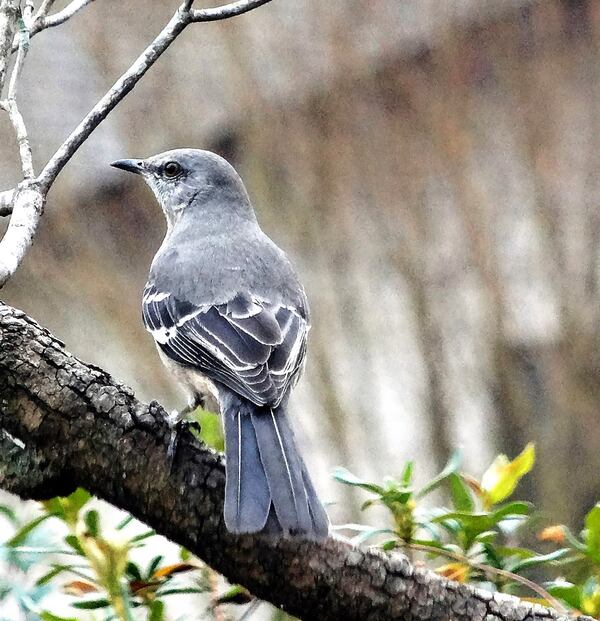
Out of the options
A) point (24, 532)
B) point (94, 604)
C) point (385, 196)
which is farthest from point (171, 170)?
point (385, 196)

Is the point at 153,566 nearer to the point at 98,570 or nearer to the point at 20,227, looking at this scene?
the point at 98,570

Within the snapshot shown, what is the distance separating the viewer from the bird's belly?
9.34 feet

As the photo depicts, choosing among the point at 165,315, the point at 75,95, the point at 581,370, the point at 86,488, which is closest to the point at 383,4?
the point at 75,95

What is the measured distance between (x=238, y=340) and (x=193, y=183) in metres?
1.24

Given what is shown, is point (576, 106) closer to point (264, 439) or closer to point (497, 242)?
point (497, 242)

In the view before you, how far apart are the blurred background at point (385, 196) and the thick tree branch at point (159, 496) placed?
177 inches

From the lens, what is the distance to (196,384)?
292cm

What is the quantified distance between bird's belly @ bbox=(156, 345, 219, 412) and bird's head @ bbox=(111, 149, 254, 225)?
0.93 m

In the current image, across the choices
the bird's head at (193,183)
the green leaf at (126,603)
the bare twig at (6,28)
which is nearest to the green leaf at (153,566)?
the green leaf at (126,603)

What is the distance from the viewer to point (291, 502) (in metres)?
2.17

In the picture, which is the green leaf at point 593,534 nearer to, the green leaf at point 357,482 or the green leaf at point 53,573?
the green leaf at point 357,482

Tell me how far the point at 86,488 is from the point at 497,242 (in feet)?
16.0

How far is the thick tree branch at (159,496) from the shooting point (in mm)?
1940

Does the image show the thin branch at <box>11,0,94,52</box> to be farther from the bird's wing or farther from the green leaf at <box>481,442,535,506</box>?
the green leaf at <box>481,442,535,506</box>
